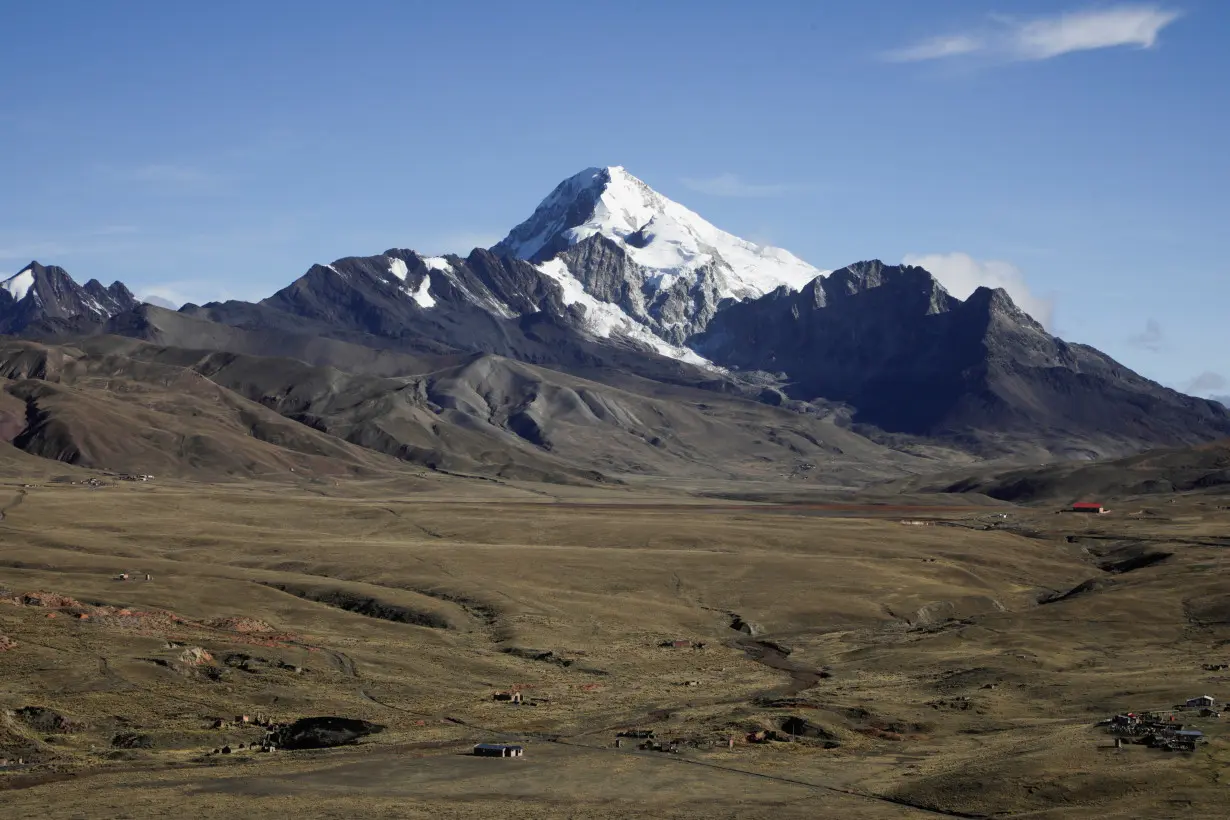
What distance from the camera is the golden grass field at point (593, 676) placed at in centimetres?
6438

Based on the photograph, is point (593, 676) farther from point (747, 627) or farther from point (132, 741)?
point (132, 741)

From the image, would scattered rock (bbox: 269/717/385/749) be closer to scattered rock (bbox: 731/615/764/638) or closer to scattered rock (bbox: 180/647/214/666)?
scattered rock (bbox: 180/647/214/666)

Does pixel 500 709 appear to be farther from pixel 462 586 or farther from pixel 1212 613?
pixel 1212 613

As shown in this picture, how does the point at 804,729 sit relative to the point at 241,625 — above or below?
below

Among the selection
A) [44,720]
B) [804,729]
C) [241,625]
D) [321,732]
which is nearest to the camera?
[44,720]

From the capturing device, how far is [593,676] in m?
104

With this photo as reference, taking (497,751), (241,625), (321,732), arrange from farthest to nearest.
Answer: (241,625) → (321,732) → (497,751)

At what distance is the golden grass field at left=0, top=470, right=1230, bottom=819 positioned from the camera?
211 ft

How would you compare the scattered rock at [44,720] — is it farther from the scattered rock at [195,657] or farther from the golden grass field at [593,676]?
the scattered rock at [195,657]

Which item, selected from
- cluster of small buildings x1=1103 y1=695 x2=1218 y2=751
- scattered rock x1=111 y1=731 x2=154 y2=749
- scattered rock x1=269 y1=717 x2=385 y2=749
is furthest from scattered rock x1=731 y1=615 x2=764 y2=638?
scattered rock x1=111 y1=731 x2=154 y2=749

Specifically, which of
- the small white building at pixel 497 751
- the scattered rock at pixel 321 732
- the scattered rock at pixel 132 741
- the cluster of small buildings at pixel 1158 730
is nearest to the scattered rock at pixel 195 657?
the scattered rock at pixel 321 732

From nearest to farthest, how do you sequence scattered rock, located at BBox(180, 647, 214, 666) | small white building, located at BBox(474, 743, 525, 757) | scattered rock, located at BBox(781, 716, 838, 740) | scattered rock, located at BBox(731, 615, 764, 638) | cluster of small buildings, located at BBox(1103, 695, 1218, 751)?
cluster of small buildings, located at BBox(1103, 695, 1218, 751)
small white building, located at BBox(474, 743, 525, 757)
scattered rock, located at BBox(781, 716, 838, 740)
scattered rock, located at BBox(180, 647, 214, 666)
scattered rock, located at BBox(731, 615, 764, 638)

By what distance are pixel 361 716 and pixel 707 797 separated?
27455mm

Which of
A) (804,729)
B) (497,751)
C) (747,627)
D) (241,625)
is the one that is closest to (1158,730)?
(804,729)
